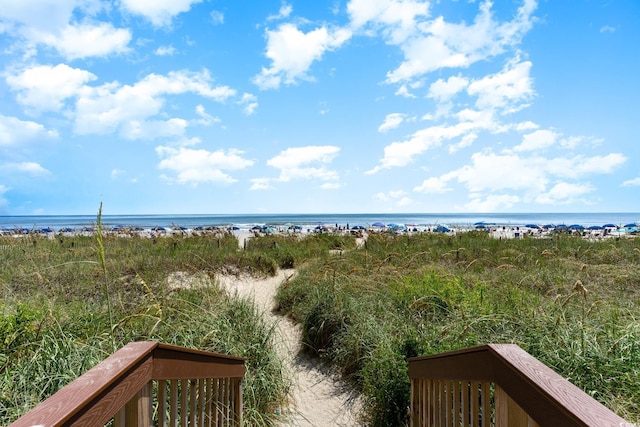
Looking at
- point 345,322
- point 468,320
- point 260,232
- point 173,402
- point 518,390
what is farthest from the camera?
point 260,232

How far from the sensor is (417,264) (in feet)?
31.8

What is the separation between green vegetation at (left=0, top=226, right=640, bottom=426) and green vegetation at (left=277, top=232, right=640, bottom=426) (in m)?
0.02

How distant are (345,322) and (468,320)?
223 centimetres

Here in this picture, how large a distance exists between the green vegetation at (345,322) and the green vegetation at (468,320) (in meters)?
0.02

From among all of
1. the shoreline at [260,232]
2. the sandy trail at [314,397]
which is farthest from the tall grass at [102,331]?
the shoreline at [260,232]

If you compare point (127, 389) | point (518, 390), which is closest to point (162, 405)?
point (127, 389)

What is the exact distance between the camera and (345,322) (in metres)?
6.16

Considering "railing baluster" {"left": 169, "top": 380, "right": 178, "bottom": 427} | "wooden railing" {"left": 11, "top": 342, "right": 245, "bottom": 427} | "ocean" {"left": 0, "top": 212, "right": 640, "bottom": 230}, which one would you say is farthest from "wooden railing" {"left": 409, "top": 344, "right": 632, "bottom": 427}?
"ocean" {"left": 0, "top": 212, "right": 640, "bottom": 230}

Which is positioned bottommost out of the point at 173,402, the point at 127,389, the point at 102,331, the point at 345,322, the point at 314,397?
the point at 314,397

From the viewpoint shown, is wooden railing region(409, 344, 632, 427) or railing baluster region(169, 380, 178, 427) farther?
railing baluster region(169, 380, 178, 427)

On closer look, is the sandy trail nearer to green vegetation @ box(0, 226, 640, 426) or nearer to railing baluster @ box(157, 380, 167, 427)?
green vegetation @ box(0, 226, 640, 426)

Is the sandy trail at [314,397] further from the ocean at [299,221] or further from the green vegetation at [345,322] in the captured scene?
the ocean at [299,221]

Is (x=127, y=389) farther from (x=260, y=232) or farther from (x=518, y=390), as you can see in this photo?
(x=260, y=232)

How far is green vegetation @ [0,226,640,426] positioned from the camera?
3314mm
